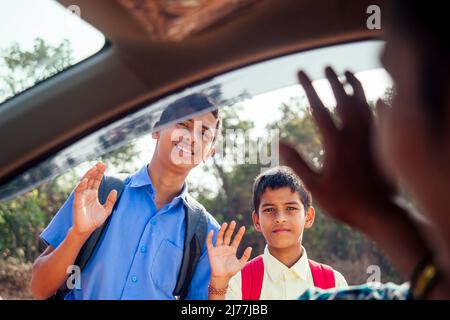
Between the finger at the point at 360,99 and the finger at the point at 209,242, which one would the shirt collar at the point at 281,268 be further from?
the finger at the point at 360,99

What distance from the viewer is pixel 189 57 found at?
125 cm

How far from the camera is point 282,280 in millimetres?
2365

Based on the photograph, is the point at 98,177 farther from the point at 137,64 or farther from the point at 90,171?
the point at 137,64

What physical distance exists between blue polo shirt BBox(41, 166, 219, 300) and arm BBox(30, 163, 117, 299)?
0.07 m

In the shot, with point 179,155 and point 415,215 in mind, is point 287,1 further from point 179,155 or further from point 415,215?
point 179,155

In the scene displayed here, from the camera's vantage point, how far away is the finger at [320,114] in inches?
29.8

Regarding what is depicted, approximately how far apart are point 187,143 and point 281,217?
616 mm

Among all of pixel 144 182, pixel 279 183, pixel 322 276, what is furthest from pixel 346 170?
pixel 279 183

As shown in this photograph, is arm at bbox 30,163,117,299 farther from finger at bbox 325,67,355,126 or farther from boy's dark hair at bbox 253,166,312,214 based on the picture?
finger at bbox 325,67,355,126

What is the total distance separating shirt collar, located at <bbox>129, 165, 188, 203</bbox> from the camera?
2.05 meters

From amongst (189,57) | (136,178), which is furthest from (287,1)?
(136,178)

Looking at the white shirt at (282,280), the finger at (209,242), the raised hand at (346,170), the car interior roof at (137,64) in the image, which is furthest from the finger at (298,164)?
the white shirt at (282,280)

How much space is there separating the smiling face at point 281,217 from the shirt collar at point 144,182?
1.59ft

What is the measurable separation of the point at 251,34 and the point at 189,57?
0.12 meters
